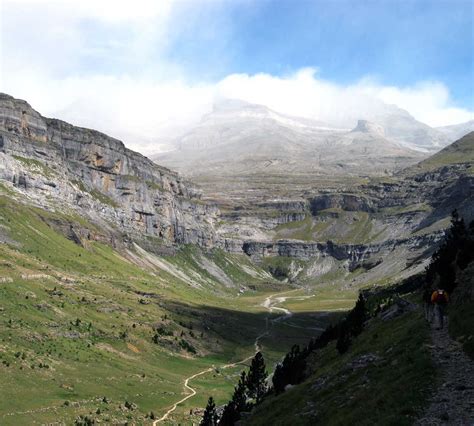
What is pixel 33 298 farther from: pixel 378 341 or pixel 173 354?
pixel 378 341

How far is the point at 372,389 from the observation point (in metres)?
33.8

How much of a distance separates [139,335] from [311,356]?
257ft

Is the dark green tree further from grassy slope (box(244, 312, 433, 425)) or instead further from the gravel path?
the gravel path

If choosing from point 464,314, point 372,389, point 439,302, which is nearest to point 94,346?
point 372,389

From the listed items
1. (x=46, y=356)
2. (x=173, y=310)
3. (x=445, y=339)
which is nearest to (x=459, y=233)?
(x=445, y=339)

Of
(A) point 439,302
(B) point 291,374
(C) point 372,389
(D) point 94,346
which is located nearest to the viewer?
(C) point 372,389

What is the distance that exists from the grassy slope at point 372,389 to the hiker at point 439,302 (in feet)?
4.87

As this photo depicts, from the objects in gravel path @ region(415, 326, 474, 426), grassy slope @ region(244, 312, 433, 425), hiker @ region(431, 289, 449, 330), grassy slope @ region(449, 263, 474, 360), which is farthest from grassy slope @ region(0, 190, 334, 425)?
gravel path @ region(415, 326, 474, 426)

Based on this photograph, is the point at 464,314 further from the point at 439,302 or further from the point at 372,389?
the point at 372,389

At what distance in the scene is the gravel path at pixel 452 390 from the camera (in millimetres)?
24938

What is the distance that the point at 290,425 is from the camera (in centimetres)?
3884

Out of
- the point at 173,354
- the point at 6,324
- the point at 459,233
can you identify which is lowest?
the point at 173,354

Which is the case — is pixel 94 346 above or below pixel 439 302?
below

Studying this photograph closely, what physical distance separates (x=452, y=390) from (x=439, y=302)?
10.9 metres
